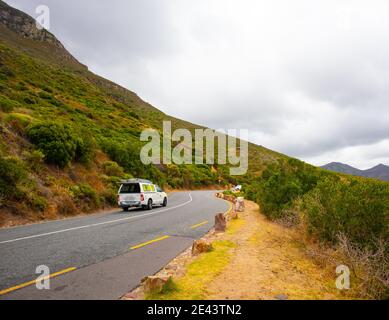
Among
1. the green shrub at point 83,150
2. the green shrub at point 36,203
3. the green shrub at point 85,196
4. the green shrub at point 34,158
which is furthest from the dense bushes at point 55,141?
the green shrub at point 36,203

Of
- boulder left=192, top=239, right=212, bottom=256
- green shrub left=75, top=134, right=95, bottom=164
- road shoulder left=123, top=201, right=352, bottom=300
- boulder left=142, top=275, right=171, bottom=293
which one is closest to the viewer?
boulder left=142, top=275, right=171, bottom=293

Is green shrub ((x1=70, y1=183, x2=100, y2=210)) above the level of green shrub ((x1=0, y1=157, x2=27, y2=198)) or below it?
below

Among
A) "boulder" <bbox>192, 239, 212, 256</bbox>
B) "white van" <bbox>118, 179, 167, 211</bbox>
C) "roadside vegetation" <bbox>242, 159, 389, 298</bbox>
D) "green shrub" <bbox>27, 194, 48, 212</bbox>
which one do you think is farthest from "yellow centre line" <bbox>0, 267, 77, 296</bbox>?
"white van" <bbox>118, 179, 167, 211</bbox>

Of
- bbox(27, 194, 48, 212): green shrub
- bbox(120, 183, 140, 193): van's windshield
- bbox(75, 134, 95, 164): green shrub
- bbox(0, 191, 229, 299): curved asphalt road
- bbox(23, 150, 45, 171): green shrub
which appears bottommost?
bbox(0, 191, 229, 299): curved asphalt road

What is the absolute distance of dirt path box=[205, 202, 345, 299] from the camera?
4848 millimetres

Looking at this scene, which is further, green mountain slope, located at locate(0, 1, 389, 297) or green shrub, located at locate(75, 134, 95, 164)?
green shrub, located at locate(75, 134, 95, 164)

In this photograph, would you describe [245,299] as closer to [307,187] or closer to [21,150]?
[307,187]

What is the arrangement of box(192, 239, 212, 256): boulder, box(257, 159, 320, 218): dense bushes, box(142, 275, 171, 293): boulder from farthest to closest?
box(257, 159, 320, 218): dense bushes
box(192, 239, 212, 256): boulder
box(142, 275, 171, 293): boulder

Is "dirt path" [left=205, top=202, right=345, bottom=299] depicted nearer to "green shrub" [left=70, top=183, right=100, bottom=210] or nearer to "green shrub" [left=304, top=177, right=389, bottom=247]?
"green shrub" [left=304, top=177, right=389, bottom=247]

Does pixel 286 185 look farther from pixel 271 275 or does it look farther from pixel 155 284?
pixel 155 284

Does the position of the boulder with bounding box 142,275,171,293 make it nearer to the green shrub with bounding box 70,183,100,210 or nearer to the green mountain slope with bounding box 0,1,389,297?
the green mountain slope with bounding box 0,1,389,297

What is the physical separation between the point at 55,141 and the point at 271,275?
16.8 meters

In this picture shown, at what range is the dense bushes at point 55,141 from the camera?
→ 60.0 ft

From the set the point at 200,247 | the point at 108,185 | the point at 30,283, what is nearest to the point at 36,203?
the point at 108,185
